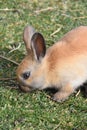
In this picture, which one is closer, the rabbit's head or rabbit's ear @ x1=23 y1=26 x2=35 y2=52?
the rabbit's head

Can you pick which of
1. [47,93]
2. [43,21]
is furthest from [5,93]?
[43,21]

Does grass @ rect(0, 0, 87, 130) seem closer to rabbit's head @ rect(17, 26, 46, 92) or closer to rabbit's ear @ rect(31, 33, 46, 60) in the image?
rabbit's head @ rect(17, 26, 46, 92)

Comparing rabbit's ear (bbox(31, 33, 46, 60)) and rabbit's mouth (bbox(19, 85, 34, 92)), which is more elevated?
rabbit's ear (bbox(31, 33, 46, 60))

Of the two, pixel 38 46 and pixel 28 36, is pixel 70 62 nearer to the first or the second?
pixel 38 46

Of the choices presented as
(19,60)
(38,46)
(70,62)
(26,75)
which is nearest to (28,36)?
(38,46)

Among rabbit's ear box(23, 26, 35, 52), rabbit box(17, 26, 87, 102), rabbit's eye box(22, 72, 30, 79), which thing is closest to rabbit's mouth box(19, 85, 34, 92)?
rabbit box(17, 26, 87, 102)

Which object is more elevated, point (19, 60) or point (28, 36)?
point (28, 36)

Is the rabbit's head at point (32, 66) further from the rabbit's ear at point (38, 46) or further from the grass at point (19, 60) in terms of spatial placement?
the grass at point (19, 60)

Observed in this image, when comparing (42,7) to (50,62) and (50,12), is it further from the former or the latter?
(50,62)
